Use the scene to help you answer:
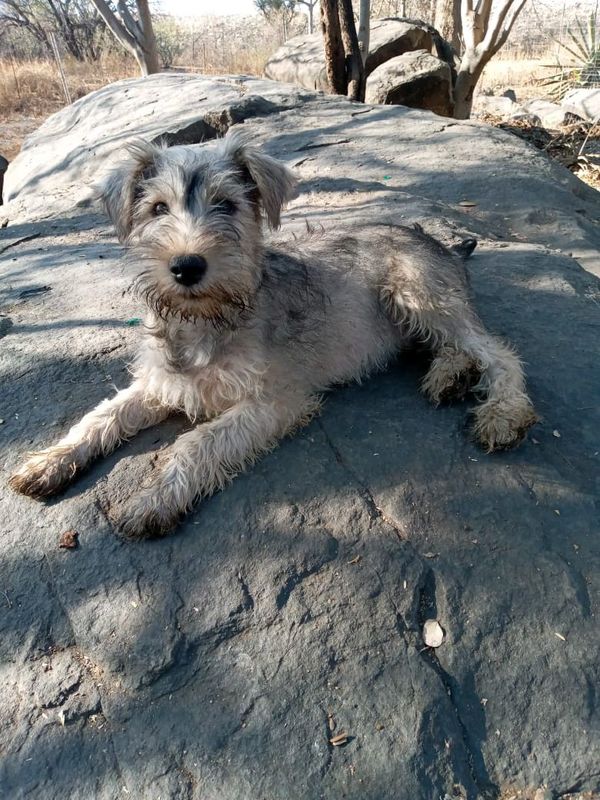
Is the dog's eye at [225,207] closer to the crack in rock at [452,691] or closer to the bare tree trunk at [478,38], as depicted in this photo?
the crack in rock at [452,691]

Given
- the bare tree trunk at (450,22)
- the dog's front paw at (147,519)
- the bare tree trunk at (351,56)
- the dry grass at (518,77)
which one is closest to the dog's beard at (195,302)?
the dog's front paw at (147,519)

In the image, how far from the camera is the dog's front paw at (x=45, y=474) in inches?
151

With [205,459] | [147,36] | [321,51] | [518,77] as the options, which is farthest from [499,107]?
[205,459]

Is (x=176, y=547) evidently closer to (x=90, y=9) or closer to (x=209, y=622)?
(x=209, y=622)

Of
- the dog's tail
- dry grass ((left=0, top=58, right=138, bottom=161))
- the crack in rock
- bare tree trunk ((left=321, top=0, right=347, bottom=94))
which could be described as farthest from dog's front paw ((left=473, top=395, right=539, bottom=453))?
dry grass ((left=0, top=58, right=138, bottom=161))

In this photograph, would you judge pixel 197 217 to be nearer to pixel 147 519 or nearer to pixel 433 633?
pixel 147 519

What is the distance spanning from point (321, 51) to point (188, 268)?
1579 centimetres

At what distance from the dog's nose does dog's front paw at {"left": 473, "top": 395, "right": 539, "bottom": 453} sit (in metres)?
2.04

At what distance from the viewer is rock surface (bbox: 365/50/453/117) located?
13.9 meters

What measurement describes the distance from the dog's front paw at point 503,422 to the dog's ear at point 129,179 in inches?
103

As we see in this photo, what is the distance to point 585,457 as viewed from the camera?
13.3 ft

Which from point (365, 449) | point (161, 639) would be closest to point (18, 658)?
point (161, 639)

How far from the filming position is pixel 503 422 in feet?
13.4

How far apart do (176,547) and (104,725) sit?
0.92 meters
